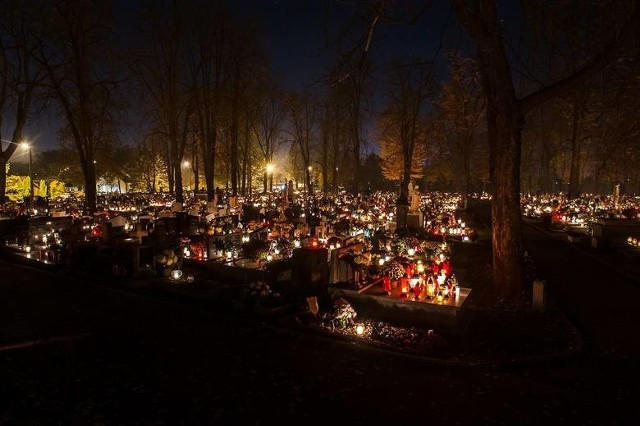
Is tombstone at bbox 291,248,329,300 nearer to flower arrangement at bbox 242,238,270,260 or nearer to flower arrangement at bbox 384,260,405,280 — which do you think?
flower arrangement at bbox 384,260,405,280

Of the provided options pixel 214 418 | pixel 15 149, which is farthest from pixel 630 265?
pixel 15 149

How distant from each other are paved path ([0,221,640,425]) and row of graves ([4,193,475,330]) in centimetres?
172

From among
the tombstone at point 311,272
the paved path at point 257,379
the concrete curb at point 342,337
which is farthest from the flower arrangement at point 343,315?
the tombstone at point 311,272

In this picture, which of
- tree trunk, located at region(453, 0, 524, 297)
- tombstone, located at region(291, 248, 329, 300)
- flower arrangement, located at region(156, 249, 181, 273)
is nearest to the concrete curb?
flower arrangement, located at region(156, 249, 181, 273)

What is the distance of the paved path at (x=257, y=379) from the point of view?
16.1 feet

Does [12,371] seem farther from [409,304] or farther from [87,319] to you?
[409,304]

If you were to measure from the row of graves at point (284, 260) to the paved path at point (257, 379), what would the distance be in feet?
5.65

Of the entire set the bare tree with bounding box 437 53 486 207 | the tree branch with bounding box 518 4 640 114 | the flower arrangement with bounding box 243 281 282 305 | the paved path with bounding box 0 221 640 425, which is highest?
the bare tree with bounding box 437 53 486 207

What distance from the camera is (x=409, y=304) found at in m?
8.34

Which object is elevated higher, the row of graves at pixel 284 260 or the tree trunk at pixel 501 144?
the tree trunk at pixel 501 144

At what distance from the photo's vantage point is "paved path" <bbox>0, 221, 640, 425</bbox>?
490 cm

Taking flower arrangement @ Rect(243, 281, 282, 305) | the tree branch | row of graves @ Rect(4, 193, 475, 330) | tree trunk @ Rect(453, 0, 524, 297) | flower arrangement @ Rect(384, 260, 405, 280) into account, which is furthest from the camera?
flower arrangement @ Rect(384, 260, 405, 280)

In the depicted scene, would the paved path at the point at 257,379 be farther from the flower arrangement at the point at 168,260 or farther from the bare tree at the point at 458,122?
the bare tree at the point at 458,122

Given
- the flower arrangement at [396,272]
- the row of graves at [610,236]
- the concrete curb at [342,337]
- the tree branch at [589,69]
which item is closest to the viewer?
the concrete curb at [342,337]
